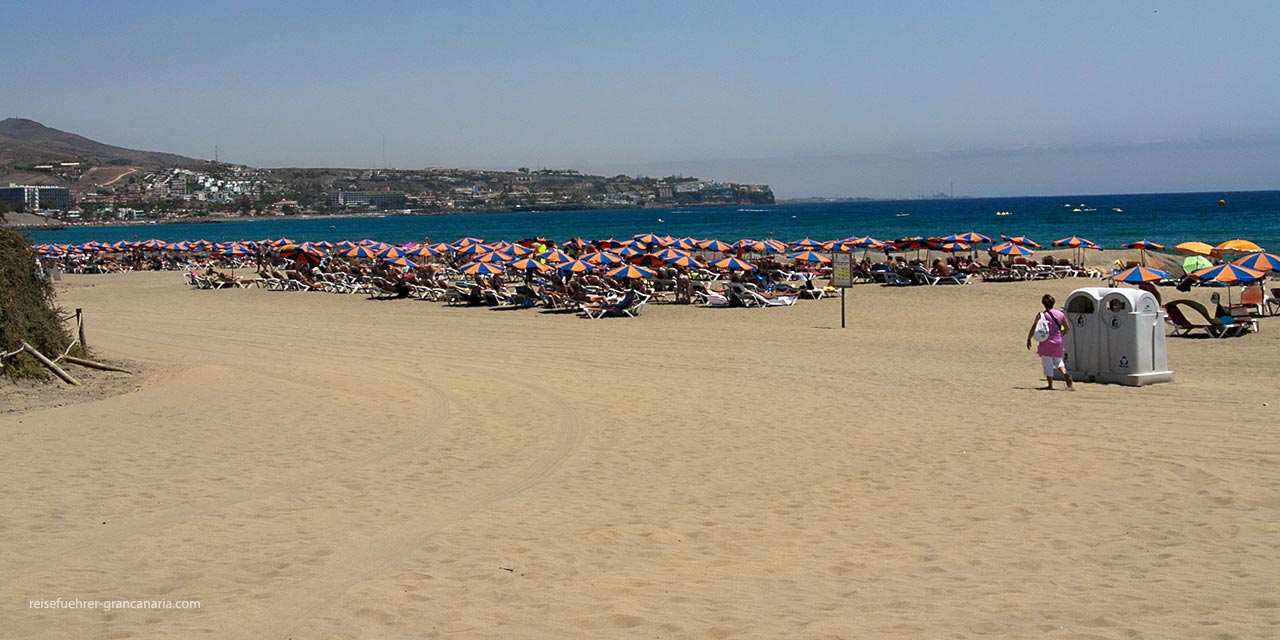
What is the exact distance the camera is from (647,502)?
6438 millimetres

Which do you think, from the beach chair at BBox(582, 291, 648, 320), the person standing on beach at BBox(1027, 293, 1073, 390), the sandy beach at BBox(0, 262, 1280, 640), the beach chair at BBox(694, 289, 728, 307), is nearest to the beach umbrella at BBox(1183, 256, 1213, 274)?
the beach chair at BBox(694, 289, 728, 307)

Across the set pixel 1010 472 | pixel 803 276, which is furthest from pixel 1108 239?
pixel 1010 472

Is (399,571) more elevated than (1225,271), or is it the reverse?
(1225,271)

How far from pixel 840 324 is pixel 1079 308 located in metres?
6.92

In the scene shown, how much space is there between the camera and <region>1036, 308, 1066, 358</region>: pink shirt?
1037 centimetres

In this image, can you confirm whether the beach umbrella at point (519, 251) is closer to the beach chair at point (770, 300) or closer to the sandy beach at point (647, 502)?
the beach chair at point (770, 300)

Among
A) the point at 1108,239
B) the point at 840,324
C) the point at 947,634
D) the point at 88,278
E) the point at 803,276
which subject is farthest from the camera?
the point at 1108,239

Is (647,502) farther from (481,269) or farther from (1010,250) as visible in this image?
(1010,250)

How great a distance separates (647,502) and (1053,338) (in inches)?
222

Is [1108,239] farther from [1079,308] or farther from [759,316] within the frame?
[1079,308]

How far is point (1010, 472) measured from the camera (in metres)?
7.06

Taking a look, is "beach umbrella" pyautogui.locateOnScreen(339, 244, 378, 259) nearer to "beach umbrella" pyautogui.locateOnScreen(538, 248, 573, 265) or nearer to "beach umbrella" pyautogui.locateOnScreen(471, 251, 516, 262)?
"beach umbrella" pyautogui.locateOnScreen(471, 251, 516, 262)

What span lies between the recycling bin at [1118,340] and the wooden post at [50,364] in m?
10.0

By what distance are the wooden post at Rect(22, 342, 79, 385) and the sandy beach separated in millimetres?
770
